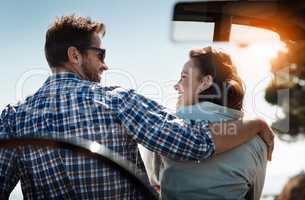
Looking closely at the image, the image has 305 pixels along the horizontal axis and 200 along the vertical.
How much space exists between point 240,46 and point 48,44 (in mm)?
954

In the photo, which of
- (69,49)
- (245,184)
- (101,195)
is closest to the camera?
(101,195)

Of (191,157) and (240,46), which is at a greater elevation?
(240,46)

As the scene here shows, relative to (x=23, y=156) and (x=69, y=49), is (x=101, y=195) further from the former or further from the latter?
(x=69, y=49)

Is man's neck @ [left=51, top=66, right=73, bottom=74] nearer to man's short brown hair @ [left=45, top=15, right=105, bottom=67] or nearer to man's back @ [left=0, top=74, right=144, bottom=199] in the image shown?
man's short brown hair @ [left=45, top=15, right=105, bottom=67]

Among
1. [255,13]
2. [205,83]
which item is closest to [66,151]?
[205,83]

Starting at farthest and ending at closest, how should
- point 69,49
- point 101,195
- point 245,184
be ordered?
point 69,49
point 245,184
point 101,195

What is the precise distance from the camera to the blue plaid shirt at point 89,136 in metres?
2.53

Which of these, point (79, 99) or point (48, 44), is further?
point (48, 44)

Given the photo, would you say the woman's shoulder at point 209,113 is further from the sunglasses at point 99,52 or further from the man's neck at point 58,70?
the man's neck at point 58,70

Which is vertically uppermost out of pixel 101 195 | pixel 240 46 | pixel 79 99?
pixel 240 46

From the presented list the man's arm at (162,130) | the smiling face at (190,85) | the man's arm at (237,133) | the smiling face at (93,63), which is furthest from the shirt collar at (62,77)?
the man's arm at (237,133)

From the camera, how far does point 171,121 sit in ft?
8.45

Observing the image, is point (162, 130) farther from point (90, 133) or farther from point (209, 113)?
point (209, 113)

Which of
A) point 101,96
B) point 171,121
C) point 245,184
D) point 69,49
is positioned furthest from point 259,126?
point 69,49
